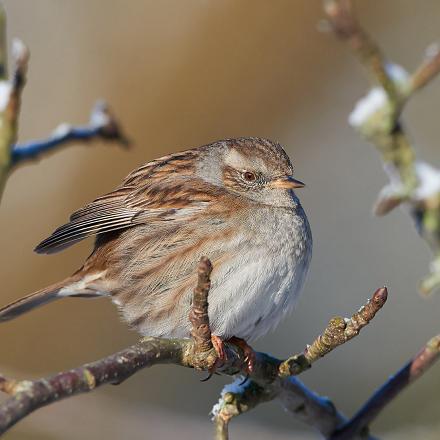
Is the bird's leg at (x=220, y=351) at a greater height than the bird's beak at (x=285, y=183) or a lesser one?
lesser

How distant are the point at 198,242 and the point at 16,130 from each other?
1643mm

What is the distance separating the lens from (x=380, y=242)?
9008mm

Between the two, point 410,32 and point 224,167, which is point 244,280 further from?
point 410,32

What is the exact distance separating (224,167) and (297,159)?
13.5 ft

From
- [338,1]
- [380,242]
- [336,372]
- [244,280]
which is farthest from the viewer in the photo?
[380,242]

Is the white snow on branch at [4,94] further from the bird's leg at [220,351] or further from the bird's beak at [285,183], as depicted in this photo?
the bird's beak at [285,183]

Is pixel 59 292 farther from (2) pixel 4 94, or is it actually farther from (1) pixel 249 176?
(2) pixel 4 94

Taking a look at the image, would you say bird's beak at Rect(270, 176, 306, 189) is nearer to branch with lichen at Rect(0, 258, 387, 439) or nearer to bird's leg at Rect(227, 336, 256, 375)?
bird's leg at Rect(227, 336, 256, 375)

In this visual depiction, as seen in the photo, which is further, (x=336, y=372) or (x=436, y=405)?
(x=336, y=372)

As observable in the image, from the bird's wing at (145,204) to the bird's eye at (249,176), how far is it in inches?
8.8

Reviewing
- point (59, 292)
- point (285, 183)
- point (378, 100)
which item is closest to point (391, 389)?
point (378, 100)

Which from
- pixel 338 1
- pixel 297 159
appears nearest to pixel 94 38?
pixel 297 159

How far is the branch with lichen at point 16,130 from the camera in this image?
3.12m

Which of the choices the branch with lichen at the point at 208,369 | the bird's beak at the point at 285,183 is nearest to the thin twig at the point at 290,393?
the branch with lichen at the point at 208,369
